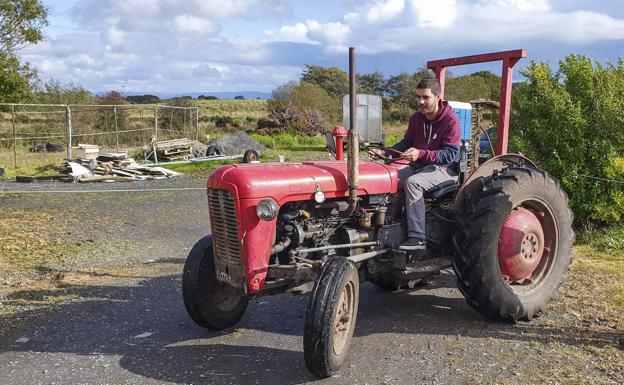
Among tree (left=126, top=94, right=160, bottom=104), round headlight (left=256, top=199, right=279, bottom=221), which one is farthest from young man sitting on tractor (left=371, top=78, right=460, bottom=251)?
tree (left=126, top=94, right=160, bottom=104)

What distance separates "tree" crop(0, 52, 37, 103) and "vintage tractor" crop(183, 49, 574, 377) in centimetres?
2277

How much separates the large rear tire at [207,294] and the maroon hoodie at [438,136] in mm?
1867

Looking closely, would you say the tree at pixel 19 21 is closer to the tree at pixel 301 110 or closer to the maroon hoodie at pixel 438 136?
the tree at pixel 301 110

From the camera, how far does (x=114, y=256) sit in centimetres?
786

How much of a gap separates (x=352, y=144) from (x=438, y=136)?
1374 mm

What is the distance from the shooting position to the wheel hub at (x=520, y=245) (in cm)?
514

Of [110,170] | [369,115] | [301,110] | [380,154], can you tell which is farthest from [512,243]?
[301,110]

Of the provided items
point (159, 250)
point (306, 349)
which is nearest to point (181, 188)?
point (159, 250)

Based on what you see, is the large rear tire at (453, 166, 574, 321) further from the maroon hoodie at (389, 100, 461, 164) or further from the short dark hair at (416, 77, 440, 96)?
the short dark hair at (416, 77, 440, 96)

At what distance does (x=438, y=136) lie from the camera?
5410mm

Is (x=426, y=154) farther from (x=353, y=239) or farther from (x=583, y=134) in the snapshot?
(x=583, y=134)

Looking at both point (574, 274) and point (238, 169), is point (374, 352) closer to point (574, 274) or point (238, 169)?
point (238, 169)

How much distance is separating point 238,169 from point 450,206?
2.00 m

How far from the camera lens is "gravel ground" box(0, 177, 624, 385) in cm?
415
